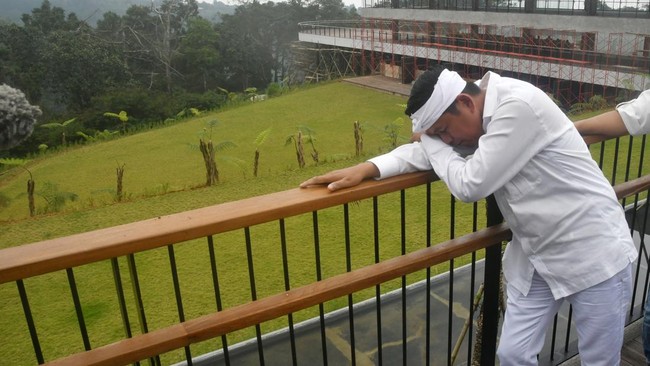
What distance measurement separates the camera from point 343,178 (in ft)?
4.65

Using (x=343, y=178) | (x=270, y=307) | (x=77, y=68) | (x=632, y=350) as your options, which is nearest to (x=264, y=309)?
(x=270, y=307)

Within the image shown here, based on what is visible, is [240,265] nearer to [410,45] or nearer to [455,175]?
[455,175]

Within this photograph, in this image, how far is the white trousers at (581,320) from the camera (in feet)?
5.06

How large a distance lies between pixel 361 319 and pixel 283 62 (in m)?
34.6

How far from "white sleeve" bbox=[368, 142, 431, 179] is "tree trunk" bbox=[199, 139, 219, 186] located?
651cm

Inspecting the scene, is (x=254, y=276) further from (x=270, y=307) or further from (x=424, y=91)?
(x=424, y=91)

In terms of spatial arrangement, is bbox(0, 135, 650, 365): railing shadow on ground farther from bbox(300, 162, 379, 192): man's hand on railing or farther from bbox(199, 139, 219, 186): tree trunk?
bbox(199, 139, 219, 186): tree trunk

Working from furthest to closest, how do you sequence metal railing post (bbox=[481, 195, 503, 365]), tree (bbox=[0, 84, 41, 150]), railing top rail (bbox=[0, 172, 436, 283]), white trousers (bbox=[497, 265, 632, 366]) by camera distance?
tree (bbox=[0, 84, 41, 150]) < metal railing post (bbox=[481, 195, 503, 365]) < white trousers (bbox=[497, 265, 632, 366]) < railing top rail (bbox=[0, 172, 436, 283])

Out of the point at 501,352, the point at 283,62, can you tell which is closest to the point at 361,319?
the point at 501,352

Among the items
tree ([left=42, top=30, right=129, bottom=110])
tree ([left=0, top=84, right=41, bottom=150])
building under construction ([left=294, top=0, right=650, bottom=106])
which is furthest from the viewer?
tree ([left=42, top=30, right=129, bottom=110])

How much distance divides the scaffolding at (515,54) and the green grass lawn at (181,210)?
23.1ft

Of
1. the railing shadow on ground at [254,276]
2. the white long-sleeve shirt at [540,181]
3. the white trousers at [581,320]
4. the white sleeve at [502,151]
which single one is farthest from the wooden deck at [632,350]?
the white sleeve at [502,151]

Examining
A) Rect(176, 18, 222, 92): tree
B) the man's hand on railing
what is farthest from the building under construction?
the man's hand on railing

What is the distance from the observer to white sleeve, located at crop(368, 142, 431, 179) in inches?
58.2
